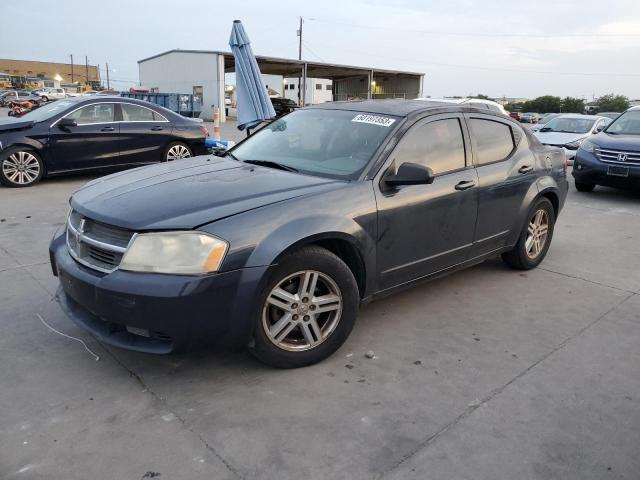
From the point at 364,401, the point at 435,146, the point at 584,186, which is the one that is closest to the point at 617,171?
the point at 584,186

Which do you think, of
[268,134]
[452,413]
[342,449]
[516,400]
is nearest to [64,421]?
[342,449]

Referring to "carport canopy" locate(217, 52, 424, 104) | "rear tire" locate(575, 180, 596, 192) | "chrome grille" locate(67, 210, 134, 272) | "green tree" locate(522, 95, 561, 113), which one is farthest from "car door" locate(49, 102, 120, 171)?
"green tree" locate(522, 95, 561, 113)

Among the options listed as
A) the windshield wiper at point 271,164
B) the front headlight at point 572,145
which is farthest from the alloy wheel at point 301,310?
the front headlight at point 572,145

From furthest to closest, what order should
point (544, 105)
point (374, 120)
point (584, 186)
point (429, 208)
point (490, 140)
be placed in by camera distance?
1. point (544, 105)
2. point (584, 186)
3. point (490, 140)
4. point (374, 120)
5. point (429, 208)

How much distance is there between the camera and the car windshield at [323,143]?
3668 millimetres

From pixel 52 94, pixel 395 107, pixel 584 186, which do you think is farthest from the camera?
pixel 52 94

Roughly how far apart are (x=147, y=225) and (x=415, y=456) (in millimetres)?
1752

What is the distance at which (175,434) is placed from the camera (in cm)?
259

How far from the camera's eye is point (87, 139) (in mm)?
8734

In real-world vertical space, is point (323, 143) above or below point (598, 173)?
above

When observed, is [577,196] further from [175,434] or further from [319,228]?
[175,434]

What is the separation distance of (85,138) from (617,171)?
337 inches

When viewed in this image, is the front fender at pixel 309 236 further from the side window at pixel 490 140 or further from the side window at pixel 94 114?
the side window at pixel 94 114

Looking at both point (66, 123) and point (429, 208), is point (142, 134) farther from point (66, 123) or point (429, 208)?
point (429, 208)
